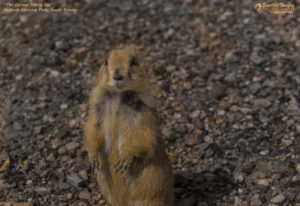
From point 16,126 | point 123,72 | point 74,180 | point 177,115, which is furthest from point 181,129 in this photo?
point 16,126

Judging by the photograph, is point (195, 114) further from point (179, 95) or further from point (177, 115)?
point (179, 95)

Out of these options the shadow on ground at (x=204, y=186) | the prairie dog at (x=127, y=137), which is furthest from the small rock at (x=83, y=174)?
the shadow on ground at (x=204, y=186)

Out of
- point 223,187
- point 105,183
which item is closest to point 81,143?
point 105,183

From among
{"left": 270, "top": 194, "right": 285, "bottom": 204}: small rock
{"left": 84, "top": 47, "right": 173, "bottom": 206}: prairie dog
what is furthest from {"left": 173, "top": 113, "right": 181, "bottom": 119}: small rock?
{"left": 270, "top": 194, "right": 285, "bottom": 204}: small rock

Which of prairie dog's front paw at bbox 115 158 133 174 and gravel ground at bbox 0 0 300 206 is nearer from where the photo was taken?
prairie dog's front paw at bbox 115 158 133 174

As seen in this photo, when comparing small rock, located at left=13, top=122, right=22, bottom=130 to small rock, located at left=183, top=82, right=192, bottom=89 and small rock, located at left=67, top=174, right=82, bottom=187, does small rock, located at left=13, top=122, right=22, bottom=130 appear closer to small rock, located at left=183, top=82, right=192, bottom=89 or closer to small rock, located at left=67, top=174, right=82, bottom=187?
small rock, located at left=67, top=174, right=82, bottom=187

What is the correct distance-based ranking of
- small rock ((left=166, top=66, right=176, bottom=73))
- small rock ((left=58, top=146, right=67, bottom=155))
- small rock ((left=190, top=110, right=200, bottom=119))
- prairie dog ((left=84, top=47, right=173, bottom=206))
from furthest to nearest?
small rock ((left=166, top=66, right=176, bottom=73)) → small rock ((left=190, top=110, right=200, bottom=119)) → small rock ((left=58, top=146, right=67, bottom=155)) → prairie dog ((left=84, top=47, right=173, bottom=206))

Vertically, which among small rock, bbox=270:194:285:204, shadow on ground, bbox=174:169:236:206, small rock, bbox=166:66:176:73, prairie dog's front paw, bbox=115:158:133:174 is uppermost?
small rock, bbox=166:66:176:73

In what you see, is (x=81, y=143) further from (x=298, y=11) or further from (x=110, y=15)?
(x=298, y=11)
